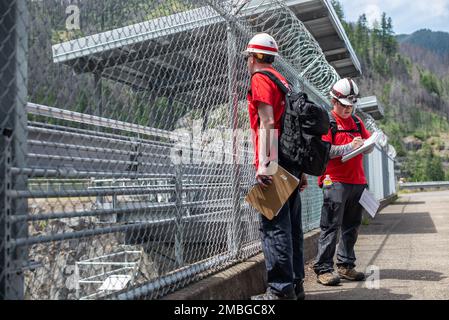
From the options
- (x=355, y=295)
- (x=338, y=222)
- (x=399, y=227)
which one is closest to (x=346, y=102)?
(x=338, y=222)

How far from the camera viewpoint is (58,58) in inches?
97.4

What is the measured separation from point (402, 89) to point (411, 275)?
501ft

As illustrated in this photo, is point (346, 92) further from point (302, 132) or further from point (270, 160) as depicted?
point (270, 160)

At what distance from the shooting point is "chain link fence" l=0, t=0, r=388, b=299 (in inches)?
91.3

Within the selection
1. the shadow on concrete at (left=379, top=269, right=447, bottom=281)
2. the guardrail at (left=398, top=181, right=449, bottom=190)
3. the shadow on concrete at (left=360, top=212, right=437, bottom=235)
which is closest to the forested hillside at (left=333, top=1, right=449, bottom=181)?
the guardrail at (left=398, top=181, right=449, bottom=190)

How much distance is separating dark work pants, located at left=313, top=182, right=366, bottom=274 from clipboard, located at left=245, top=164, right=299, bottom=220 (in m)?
1.42

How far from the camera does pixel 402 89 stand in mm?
148000

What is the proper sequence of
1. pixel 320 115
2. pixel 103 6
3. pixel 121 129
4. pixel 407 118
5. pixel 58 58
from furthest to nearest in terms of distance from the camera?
1. pixel 407 118
2. pixel 320 115
3. pixel 121 129
4. pixel 103 6
5. pixel 58 58

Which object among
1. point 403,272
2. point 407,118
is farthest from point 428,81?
point 403,272

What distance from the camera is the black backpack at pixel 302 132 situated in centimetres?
348

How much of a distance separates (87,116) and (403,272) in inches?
159

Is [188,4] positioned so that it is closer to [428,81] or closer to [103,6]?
[103,6]

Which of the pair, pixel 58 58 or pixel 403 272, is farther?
pixel 403 272

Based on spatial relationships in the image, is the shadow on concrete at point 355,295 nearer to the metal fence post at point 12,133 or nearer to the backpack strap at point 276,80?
the backpack strap at point 276,80
